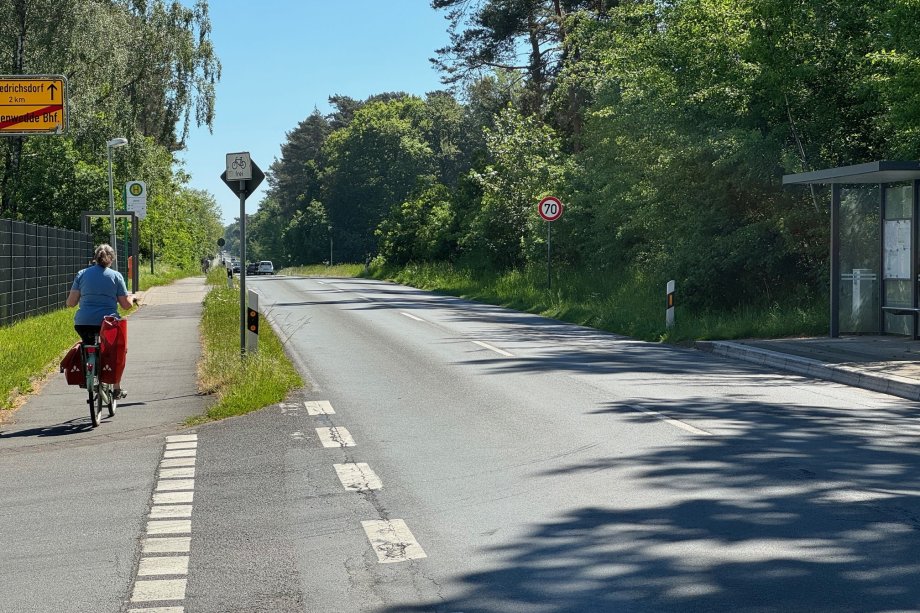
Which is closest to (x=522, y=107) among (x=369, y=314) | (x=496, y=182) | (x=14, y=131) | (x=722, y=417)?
(x=496, y=182)

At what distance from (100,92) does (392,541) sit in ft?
128

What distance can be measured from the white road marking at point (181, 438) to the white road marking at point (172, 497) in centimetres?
235

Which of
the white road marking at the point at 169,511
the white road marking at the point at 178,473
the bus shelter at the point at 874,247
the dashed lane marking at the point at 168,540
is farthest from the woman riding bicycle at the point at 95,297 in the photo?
the bus shelter at the point at 874,247

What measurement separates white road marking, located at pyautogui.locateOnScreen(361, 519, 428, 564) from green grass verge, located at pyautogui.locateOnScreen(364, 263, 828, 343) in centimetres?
1430

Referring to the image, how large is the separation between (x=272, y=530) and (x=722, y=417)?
569 centimetres

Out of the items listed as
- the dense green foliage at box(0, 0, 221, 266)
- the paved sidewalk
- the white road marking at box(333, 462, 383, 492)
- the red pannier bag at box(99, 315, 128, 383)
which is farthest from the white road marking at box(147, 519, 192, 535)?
the dense green foliage at box(0, 0, 221, 266)

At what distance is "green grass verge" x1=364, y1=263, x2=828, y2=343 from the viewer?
20484 mm

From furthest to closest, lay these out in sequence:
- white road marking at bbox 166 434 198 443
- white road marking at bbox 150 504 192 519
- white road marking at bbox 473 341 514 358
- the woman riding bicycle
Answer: white road marking at bbox 473 341 514 358 → the woman riding bicycle → white road marking at bbox 166 434 198 443 → white road marking at bbox 150 504 192 519

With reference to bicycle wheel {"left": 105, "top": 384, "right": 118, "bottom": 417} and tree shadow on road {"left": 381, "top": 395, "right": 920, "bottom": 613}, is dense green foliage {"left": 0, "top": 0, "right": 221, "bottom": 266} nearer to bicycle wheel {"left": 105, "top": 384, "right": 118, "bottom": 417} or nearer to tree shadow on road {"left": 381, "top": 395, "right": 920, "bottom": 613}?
bicycle wheel {"left": 105, "top": 384, "right": 118, "bottom": 417}

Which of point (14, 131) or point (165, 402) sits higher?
point (14, 131)

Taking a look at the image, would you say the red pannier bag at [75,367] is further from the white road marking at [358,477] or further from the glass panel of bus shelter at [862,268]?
the glass panel of bus shelter at [862,268]

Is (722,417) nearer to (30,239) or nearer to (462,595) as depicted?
(462,595)

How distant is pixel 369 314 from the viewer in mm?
28688

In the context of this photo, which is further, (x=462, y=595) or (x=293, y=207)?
(x=293, y=207)
